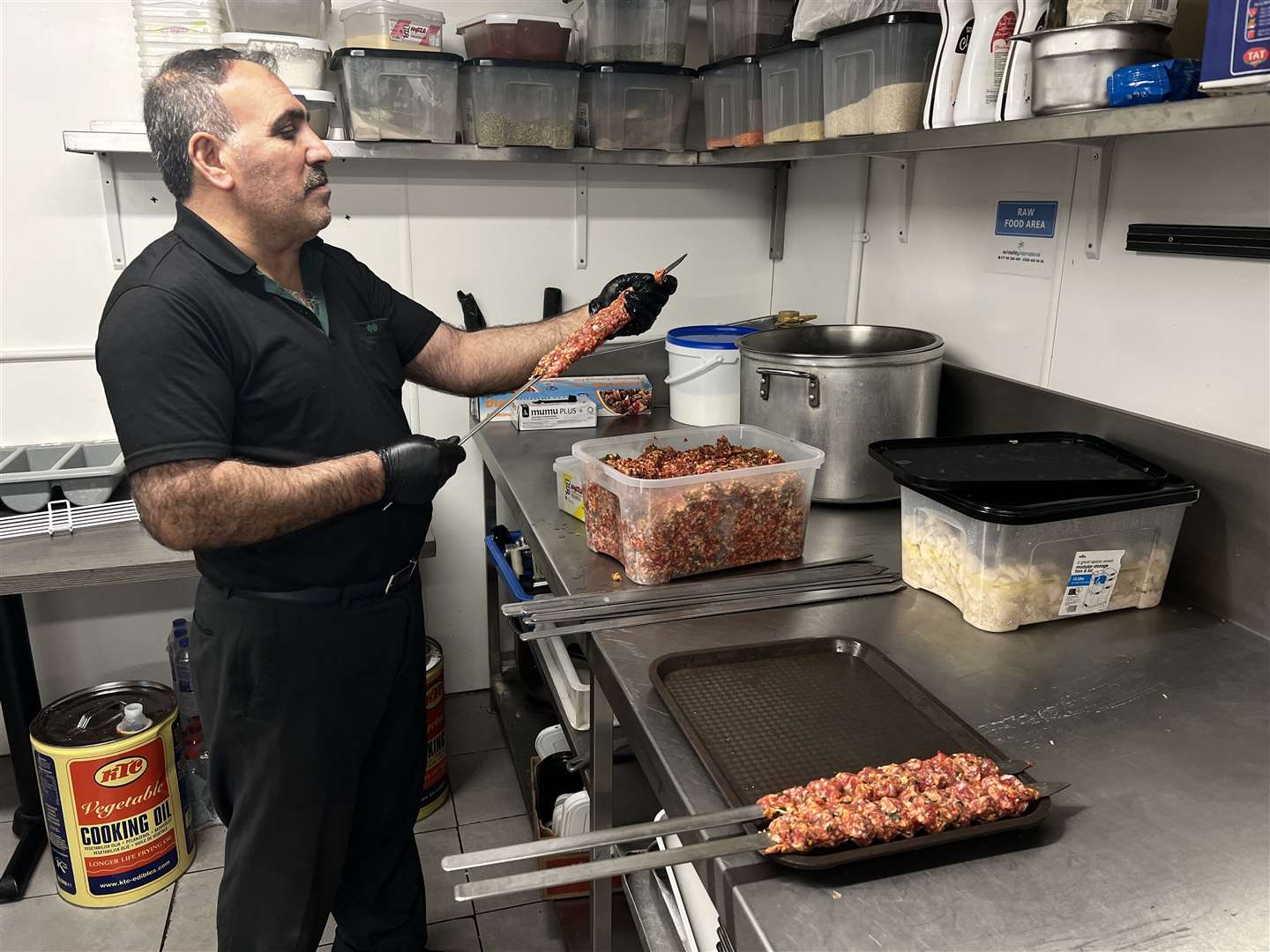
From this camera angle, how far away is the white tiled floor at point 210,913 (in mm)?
2145

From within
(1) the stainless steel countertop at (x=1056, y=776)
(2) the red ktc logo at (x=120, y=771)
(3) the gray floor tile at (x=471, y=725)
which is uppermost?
(1) the stainless steel countertop at (x=1056, y=776)

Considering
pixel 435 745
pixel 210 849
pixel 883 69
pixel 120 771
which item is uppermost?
pixel 883 69

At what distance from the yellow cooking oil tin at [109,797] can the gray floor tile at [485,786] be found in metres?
0.72

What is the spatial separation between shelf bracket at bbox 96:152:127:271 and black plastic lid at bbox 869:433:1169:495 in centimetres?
209

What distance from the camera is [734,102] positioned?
7.97ft

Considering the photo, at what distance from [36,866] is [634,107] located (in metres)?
2.50

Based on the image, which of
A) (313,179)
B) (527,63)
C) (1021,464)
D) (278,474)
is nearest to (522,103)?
(527,63)

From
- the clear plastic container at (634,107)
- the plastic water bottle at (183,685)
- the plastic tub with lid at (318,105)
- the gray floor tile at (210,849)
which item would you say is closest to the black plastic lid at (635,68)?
the clear plastic container at (634,107)

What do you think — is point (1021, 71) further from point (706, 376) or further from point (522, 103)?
point (522, 103)

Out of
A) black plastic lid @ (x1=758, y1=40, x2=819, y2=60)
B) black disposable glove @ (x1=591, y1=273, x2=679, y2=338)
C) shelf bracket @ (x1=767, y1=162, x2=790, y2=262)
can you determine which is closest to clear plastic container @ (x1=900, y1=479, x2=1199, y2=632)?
black disposable glove @ (x1=591, y1=273, x2=679, y2=338)

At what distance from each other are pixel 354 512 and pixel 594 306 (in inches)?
27.6

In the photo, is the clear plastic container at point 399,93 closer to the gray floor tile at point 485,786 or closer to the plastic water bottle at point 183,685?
the plastic water bottle at point 183,685

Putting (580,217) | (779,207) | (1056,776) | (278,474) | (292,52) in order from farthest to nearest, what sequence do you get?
(779,207) < (580,217) < (292,52) < (278,474) < (1056,776)

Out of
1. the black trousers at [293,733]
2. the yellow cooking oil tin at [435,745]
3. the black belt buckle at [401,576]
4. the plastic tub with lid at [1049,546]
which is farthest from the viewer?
the yellow cooking oil tin at [435,745]
